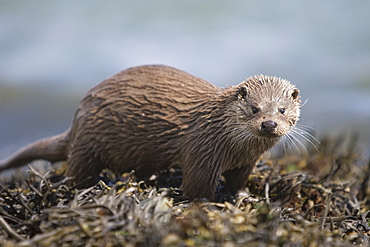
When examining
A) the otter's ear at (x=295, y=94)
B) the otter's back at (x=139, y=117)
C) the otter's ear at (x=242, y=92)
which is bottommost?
the otter's back at (x=139, y=117)

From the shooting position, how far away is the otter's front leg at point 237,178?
10.8 ft

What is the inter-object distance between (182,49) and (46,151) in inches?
280

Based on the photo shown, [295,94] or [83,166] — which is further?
[83,166]

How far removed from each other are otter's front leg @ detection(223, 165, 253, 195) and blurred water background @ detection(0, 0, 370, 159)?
11.9 ft

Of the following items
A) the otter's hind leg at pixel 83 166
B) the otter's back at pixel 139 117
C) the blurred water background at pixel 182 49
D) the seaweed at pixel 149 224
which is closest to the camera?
the seaweed at pixel 149 224

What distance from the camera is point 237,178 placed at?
131 inches

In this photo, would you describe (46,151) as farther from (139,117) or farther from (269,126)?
(269,126)

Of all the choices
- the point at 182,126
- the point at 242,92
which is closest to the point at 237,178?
the point at 182,126

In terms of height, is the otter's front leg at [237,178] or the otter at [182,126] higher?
the otter at [182,126]

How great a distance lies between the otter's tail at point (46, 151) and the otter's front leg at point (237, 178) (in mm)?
1168

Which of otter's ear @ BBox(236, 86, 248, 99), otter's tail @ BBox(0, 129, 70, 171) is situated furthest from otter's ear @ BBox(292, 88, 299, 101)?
otter's tail @ BBox(0, 129, 70, 171)

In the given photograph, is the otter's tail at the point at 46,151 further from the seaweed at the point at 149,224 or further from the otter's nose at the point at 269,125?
the otter's nose at the point at 269,125

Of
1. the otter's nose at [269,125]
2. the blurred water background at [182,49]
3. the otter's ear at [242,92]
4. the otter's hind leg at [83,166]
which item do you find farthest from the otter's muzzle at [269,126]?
the blurred water background at [182,49]

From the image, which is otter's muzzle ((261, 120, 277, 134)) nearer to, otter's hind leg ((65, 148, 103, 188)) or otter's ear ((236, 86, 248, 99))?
otter's ear ((236, 86, 248, 99))
